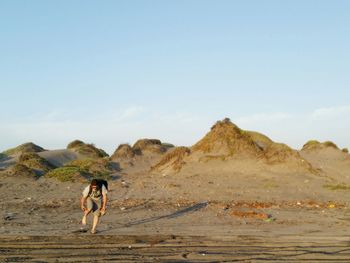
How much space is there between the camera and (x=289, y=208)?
1788cm

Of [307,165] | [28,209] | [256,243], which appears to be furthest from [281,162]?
[256,243]

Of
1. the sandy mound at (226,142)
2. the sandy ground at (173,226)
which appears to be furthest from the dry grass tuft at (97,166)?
the sandy ground at (173,226)

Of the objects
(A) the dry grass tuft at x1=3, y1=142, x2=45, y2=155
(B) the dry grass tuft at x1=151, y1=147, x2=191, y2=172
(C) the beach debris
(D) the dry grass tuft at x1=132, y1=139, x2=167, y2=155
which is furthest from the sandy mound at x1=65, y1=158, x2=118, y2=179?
(A) the dry grass tuft at x1=3, y1=142, x2=45, y2=155

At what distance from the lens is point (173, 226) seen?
13.8 m

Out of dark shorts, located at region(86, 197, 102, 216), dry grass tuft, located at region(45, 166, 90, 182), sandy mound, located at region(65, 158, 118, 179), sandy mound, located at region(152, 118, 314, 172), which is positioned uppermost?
sandy mound, located at region(152, 118, 314, 172)

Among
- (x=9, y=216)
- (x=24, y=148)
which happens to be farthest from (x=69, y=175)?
(x=24, y=148)

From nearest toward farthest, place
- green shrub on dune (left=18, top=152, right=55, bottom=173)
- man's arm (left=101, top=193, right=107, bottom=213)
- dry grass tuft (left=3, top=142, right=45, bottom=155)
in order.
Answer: man's arm (left=101, top=193, right=107, bottom=213)
green shrub on dune (left=18, top=152, right=55, bottom=173)
dry grass tuft (left=3, top=142, right=45, bottom=155)

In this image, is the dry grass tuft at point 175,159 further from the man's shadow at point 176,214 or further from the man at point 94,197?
the man at point 94,197

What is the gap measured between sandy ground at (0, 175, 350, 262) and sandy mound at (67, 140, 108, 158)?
84.5ft

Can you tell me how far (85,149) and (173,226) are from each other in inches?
1484

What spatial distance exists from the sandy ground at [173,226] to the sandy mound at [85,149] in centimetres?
2574

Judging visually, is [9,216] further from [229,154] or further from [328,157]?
[328,157]

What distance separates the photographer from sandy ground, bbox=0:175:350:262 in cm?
960

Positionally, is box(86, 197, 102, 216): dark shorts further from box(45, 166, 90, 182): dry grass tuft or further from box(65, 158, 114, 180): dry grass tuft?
box(65, 158, 114, 180): dry grass tuft
